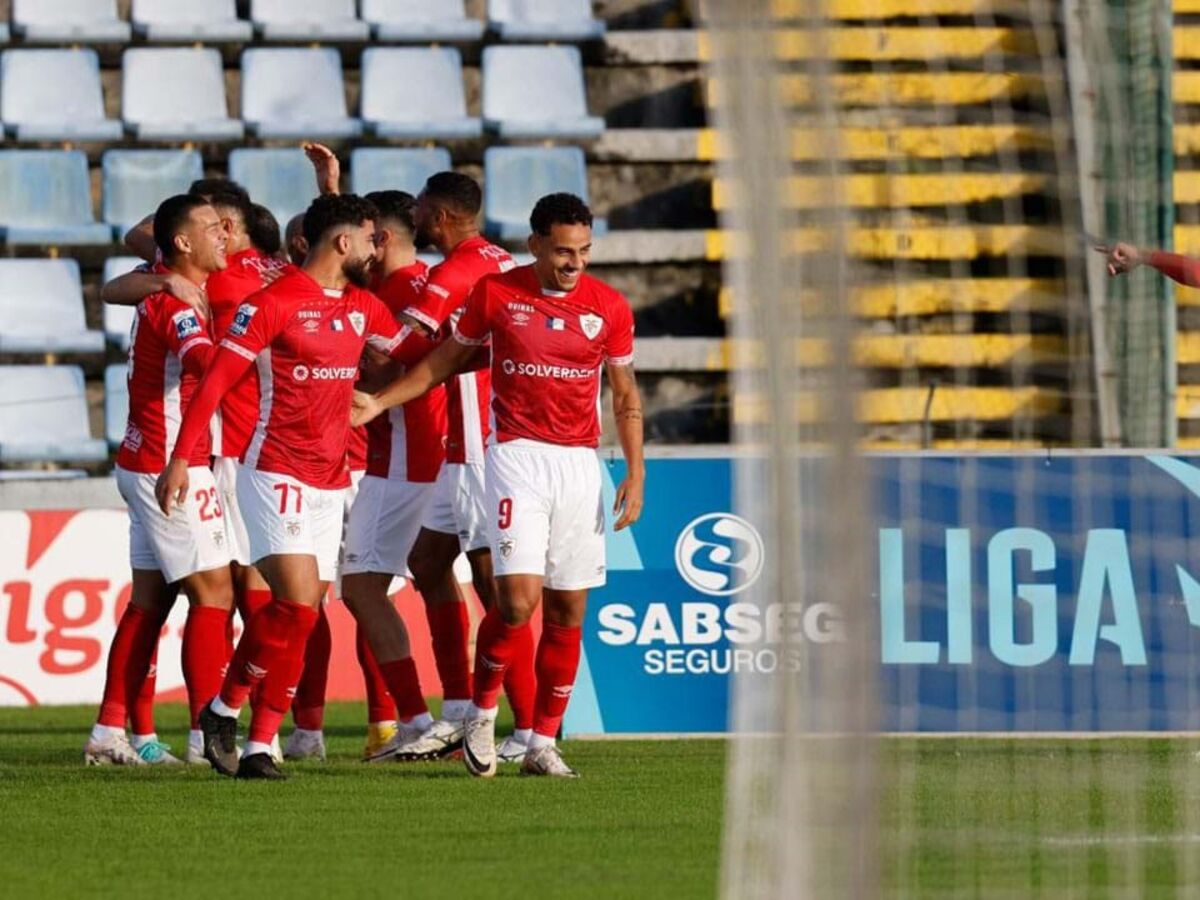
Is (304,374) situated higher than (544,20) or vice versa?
(544,20)

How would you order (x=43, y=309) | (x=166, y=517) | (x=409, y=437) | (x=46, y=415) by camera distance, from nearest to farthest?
1. (x=166, y=517)
2. (x=409, y=437)
3. (x=46, y=415)
4. (x=43, y=309)

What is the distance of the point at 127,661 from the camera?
9266 mm

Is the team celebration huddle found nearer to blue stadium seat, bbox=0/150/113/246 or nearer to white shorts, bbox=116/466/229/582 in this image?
white shorts, bbox=116/466/229/582

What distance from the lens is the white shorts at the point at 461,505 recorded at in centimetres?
905

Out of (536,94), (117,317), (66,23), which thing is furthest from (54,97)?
(536,94)

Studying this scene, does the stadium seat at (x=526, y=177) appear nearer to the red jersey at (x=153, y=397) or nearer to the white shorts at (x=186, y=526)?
the red jersey at (x=153, y=397)

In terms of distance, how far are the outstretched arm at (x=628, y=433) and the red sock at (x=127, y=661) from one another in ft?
6.82

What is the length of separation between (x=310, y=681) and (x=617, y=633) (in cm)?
155

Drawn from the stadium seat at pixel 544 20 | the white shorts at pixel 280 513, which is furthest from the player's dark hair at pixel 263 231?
the stadium seat at pixel 544 20

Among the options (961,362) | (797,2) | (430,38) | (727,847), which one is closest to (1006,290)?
(961,362)

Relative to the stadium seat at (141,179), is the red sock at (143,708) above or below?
below

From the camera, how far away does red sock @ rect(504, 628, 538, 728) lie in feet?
30.4

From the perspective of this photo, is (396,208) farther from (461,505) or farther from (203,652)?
(203,652)

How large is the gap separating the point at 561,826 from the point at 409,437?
2.79 metres
